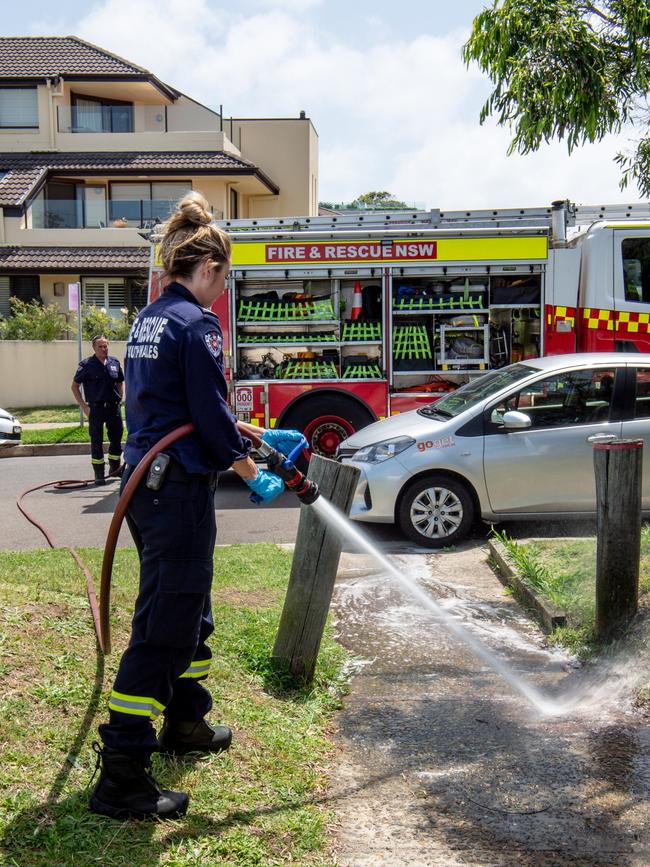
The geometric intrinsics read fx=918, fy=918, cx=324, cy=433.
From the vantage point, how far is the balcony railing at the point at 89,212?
29328 millimetres

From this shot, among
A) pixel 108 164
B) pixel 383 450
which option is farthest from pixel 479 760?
pixel 108 164

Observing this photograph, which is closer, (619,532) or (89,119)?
(619,532)

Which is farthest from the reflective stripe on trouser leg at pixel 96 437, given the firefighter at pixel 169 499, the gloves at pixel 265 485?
the firefighter at pixel 169 499

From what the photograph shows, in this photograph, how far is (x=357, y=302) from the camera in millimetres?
10812

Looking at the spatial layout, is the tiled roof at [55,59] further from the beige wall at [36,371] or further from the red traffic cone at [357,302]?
the red traffic cone at [357,302]

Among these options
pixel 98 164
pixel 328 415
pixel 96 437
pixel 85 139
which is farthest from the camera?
pixel 85 139

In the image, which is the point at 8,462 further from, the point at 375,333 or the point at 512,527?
the point at 512,527

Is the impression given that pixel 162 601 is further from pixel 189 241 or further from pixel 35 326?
pixel 35 326

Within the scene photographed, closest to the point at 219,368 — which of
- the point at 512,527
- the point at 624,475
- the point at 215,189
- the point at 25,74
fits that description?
the point at 624,475

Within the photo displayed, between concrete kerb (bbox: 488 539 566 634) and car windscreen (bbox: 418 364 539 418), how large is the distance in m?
1.40

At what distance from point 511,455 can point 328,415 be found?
3324mm

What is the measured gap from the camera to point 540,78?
5879 millimetres

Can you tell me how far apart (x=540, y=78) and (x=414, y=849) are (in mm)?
4754

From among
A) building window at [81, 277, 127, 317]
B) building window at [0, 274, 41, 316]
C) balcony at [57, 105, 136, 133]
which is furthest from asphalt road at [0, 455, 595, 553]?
balcony at [57, 105, 136, 133]
